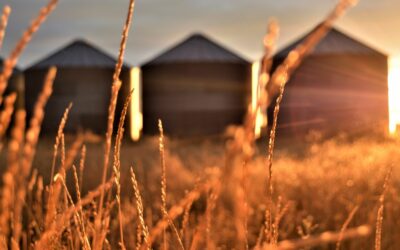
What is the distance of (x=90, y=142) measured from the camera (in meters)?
18.2

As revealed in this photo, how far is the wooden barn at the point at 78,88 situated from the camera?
65.7 ft

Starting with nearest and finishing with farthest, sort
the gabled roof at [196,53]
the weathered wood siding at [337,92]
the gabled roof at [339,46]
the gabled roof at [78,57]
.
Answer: the weathered wood siding at [337,92] → the gabled roof at [339,46] → the gabled roof at [196,53] → the gabled roof at [78,57]

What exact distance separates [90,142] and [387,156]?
42.3ft

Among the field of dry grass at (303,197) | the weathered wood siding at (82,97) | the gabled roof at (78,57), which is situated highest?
the gabled roof at (78,57)

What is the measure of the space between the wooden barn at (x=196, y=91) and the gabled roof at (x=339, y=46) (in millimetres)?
1698

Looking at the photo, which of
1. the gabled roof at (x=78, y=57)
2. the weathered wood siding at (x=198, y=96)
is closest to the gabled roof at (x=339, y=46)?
the weathered wood siding at (x=198, y=96)

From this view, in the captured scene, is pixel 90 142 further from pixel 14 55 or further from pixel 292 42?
pixel 14 55

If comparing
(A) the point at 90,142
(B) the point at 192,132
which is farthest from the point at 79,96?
(B) the point at 192,132

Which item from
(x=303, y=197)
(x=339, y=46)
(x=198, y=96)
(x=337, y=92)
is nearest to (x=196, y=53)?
(x=198, y=96)

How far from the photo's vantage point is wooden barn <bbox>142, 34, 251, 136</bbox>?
19.2 metres

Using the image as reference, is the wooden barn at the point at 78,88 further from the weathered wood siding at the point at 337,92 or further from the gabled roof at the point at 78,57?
the weathered wood siding at the point at 337,92

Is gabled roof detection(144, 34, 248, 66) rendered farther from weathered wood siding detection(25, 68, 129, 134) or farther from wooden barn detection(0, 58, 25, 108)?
wooden barn detection(0, 58, 25, 108)

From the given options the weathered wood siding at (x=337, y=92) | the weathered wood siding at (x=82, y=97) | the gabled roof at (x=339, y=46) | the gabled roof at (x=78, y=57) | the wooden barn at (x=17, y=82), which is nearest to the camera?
the weathered wood siding at (x=337, y=92)

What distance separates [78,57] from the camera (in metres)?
20.8
